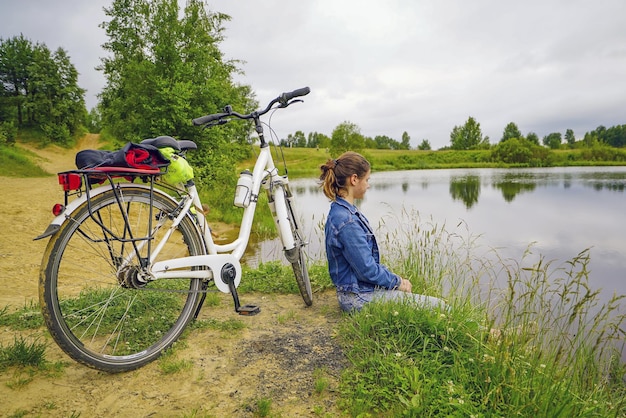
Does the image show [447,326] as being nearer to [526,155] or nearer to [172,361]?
[172,361]

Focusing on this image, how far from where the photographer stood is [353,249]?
3.03 m

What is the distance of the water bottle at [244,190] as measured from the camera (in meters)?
3.14

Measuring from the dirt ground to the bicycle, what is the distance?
0.17 m

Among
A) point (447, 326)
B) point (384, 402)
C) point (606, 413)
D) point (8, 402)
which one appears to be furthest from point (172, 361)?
point (606, 413)

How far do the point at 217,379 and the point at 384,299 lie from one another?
141 cm

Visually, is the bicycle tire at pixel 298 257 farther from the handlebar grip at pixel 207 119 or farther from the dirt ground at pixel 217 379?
the handlebar grip at pixel 207 119

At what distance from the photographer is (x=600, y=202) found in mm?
17234

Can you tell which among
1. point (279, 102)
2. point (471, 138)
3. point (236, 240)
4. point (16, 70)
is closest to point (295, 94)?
point (279, 102)

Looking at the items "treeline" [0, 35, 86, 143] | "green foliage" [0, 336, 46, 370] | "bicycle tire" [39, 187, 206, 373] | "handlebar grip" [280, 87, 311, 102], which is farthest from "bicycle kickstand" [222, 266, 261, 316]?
"treeline" [0, 35, 86, 143]

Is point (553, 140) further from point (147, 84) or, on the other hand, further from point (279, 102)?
point (279, 102)

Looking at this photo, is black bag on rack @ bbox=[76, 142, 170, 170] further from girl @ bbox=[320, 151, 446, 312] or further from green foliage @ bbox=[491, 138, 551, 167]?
green foliage @ bbox=[491, 138, 551, 167]

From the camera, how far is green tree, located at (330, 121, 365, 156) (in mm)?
54147

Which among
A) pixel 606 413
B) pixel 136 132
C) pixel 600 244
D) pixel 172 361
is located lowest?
pixel 600 244

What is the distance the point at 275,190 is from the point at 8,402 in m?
2.35
